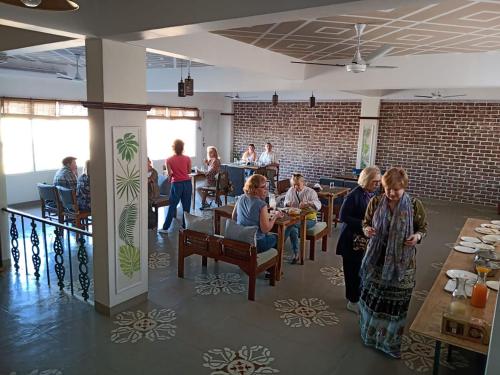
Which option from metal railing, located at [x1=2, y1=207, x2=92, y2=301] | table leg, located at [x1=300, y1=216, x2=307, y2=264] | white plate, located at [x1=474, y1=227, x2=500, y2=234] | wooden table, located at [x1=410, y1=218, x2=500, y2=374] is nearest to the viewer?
wooden table, located at [x1=410, y1=218, x2=500, y2=374]

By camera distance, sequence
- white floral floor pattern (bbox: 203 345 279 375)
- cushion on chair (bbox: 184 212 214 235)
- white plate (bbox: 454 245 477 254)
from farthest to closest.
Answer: cushion on chair (bbox: 184 212 214 235) → white plate (bbox: 454 245 477 254) → white floral floor pattern (bbox: 203 345 279 375)

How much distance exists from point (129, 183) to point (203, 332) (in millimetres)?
1534

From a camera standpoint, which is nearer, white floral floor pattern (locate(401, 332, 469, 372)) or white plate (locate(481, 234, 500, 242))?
white floral floor pattern (locate(401, 332, 469, 372))

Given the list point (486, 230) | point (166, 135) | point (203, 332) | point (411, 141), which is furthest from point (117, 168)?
point (411, 141)

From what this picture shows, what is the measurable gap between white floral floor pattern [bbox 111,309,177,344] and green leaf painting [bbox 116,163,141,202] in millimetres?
1101

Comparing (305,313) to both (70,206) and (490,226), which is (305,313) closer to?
(490,226)

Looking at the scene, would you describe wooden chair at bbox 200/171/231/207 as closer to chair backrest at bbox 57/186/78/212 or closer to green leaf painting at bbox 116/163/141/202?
chair backrest at bbox 57/186/78/212

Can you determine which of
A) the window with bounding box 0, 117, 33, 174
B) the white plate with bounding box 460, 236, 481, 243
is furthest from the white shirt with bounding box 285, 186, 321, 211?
the window with bounding box 0, 117, 33, 174

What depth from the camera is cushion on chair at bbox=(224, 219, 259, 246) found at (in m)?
4.04

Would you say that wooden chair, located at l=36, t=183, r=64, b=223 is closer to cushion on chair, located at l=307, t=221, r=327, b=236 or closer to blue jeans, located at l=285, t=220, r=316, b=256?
blue jeans, located at l=285, t=220, r=316, b=256

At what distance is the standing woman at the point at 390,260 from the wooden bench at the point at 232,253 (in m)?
1.19

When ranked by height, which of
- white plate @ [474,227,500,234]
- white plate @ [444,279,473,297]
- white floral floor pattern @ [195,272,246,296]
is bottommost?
white floral floor pattern @ [195,272,246,296]

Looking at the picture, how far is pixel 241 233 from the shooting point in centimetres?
411

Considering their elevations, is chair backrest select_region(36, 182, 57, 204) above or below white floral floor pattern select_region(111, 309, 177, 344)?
above
